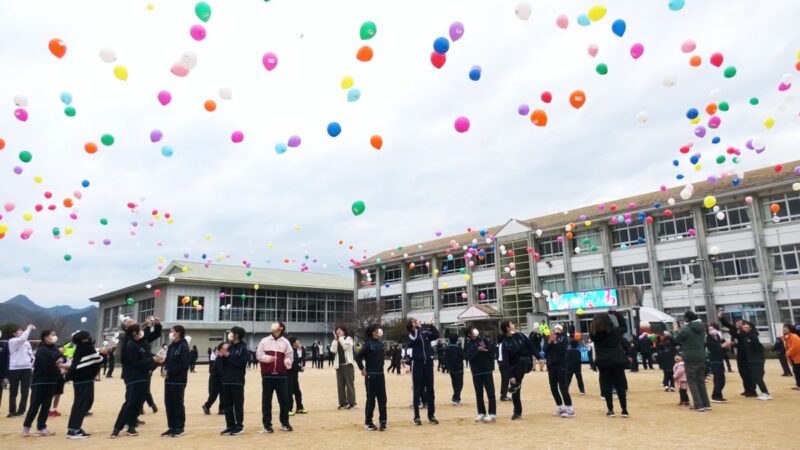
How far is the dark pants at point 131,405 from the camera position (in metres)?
8.02

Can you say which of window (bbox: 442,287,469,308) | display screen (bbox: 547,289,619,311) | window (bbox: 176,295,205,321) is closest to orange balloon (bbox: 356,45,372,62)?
display screen (bbox: 547,289,619,311)

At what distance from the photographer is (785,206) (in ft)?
96.9

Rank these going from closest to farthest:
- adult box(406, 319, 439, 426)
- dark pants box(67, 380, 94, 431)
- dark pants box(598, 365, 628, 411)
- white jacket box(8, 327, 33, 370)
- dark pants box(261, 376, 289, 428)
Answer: dark pants box(67, 380, 94, 431) < dark pants box(261, 376, 289, 428) < dark pants box(598, 365, 628, 411) < adult box(406, 319, 439, 426) < white jacket box(8, 327, 33, 370)

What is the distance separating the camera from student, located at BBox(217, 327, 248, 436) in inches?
315

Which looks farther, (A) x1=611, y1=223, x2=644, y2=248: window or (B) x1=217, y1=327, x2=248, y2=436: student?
(A) x1=611, y1=223, x2=644, y2=248: window

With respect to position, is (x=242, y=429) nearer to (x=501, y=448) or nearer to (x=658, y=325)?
(x=501, y=448)

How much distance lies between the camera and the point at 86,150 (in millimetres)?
12523

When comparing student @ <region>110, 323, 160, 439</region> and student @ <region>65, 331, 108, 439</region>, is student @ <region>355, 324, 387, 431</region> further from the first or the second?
student @ <region>65, 331, 108, 439</region>

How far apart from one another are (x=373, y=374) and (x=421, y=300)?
41.4 metres

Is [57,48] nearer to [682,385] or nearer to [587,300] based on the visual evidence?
[682,385]

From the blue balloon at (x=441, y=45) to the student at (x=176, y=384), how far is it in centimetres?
681

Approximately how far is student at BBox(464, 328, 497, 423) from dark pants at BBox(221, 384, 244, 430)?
3609mm

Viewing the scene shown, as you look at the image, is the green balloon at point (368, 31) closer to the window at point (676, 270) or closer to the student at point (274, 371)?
the student at point (274, 371)

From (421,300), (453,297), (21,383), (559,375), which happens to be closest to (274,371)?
(559,375)
